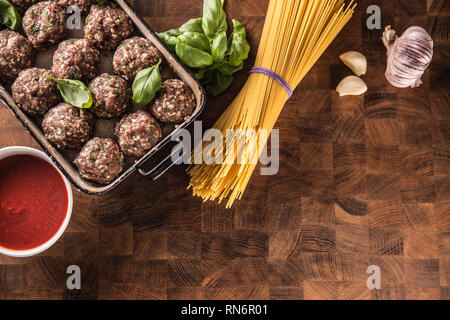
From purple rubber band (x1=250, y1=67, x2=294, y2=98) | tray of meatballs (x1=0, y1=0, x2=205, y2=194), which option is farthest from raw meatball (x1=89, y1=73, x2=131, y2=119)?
purple rubber band (x1=250, y1=67, x2=294, y2=98)

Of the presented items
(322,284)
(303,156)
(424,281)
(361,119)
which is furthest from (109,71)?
(424,281)

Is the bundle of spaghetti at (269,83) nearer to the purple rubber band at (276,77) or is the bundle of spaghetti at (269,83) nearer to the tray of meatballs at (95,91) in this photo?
the purple rubber band at (276,77)

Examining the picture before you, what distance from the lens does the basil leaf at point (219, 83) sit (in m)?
1.37

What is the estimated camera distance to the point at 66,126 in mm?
1174

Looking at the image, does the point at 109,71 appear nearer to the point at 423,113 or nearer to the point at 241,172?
the point at 241,172

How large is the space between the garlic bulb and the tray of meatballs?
24.7 inches

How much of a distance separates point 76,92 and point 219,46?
1.32 feet

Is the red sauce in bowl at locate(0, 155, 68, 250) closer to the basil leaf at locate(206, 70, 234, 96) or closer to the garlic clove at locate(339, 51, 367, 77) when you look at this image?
the basil leaf at locate(206, 70, 234, 96)

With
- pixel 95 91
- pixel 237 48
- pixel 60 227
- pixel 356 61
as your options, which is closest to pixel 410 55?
pixel 356 61

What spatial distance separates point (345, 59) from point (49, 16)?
0.88 meters

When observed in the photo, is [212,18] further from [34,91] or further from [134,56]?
[34,91]

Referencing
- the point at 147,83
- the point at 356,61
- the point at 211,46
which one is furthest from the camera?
the point at 356,61

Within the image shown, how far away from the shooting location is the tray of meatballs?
1180 mm

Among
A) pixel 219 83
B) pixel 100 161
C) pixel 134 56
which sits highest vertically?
pixel 134 56
